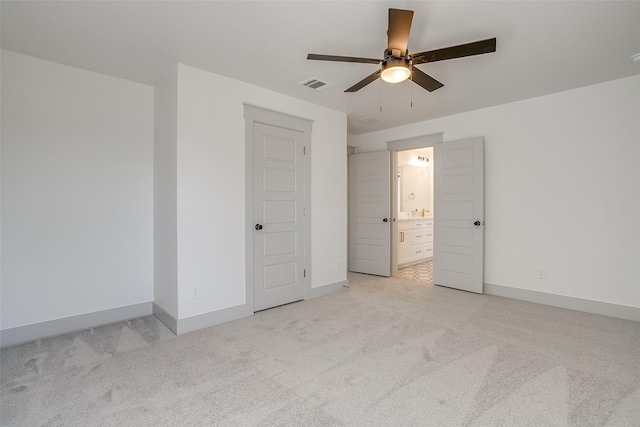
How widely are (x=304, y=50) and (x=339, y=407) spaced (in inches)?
110

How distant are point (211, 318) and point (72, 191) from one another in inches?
74.3

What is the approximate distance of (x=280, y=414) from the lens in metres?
1.86

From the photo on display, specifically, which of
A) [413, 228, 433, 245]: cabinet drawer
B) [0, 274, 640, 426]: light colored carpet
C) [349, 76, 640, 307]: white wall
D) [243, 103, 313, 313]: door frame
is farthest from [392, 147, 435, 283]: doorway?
[243, 103, 313, 313]: door frame

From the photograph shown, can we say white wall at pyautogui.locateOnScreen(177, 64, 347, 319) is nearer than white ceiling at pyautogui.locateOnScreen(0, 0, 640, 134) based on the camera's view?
No

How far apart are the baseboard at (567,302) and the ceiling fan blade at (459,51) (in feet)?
10.7

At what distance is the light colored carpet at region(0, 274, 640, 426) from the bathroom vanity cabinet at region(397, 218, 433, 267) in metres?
2.65

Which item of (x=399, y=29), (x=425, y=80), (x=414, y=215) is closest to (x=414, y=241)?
(x=414, y=215)

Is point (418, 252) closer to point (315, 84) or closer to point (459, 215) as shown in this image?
point (459, 215)

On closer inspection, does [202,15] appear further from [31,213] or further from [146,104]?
[31,213]

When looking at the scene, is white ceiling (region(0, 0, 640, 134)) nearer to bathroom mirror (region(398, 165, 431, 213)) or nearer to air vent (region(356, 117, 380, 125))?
air vent (region(356, 117, 380, 125))

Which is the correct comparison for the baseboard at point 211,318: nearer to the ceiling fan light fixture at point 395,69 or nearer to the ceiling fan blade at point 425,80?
the ceiling fan light fixture at point 395,69

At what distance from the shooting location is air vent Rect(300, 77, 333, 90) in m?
3.44

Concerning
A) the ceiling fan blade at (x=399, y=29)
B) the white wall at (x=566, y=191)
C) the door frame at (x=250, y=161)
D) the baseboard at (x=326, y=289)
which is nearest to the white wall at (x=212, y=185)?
the door frame at (x=250, y=161)

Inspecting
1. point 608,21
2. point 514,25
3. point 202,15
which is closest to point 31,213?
point 202,15
